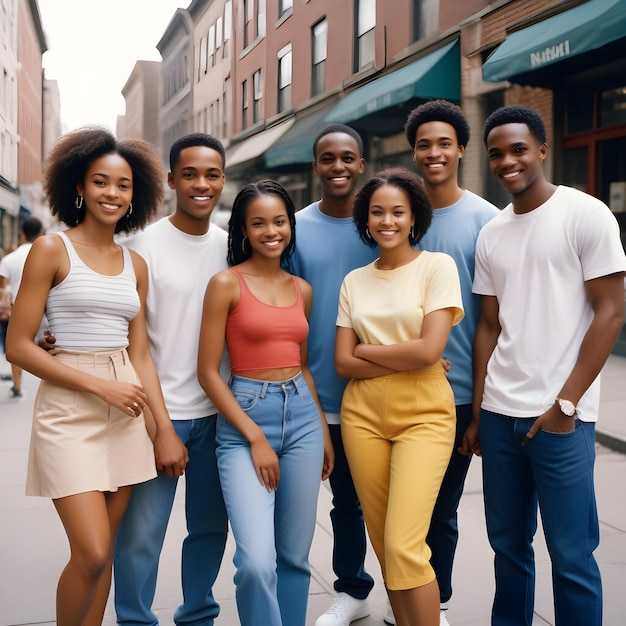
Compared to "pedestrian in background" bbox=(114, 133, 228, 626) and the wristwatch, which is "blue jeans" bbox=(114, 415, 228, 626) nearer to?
"pedestrian in background" bbox=(114, 133, 228, 626)

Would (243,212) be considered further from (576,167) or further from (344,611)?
(576,167)

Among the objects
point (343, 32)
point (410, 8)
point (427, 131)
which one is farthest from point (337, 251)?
point (343, 32)

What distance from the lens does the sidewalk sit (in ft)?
10.8

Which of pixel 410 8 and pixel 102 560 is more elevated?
pixel 410 8

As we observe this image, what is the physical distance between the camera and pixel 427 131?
2.94m

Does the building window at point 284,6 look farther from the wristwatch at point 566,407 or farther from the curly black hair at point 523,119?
the wristwatch at point 566,407

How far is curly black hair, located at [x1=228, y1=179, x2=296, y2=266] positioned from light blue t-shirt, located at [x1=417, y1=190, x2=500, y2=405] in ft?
1.90

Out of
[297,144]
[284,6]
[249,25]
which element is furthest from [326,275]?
[284,6]

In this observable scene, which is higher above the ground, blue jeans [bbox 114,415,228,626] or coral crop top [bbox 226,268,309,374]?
coral crop top [bbox 226,268,309,374]

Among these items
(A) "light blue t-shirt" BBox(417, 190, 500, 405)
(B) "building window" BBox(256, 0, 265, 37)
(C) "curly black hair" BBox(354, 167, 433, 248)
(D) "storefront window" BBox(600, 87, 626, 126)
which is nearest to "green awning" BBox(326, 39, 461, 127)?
(B) "building window" BBox(256, 0, 265, 37)

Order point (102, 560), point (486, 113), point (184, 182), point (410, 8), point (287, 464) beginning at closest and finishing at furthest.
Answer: point (102, 560) → point (287, 464) → point (184, 182) → point (486, 113) → point (410, 8)

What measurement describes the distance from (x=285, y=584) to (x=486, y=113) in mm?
10245

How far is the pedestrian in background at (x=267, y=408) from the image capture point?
2414mm

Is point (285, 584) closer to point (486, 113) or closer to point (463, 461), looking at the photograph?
point (463, 461)
